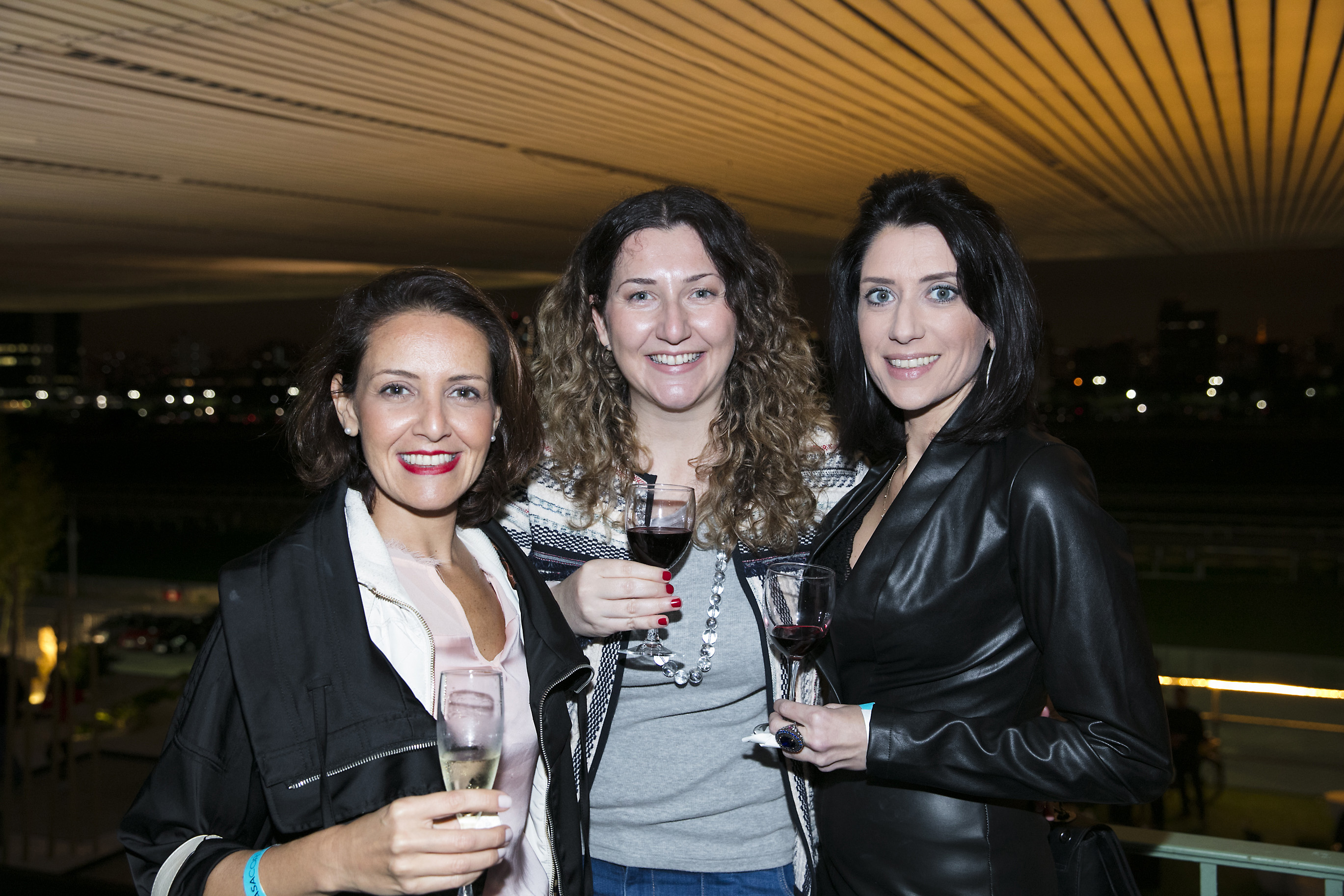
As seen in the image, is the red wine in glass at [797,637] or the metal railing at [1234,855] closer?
the red wine in glass at [797,637]

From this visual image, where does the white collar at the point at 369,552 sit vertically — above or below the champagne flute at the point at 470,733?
above

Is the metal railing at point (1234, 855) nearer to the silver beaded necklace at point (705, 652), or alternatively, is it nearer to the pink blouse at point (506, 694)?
the silver beaded necklace at point (705, 652)

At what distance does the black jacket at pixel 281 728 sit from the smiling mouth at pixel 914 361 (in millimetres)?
1088

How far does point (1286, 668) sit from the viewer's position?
43.9ft

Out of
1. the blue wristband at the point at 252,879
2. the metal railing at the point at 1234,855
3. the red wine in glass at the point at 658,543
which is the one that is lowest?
the metal railing at the point at 1234,855

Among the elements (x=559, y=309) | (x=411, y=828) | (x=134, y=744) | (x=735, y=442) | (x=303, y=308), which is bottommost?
(x=134, y=744)

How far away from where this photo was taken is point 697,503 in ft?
7.61

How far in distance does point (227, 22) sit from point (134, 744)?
17869mm

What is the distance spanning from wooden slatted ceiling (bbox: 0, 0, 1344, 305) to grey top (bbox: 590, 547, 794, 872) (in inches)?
122

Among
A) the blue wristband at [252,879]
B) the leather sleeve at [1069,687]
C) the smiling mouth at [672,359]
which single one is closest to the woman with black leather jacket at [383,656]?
the blue wristband at [252,879]

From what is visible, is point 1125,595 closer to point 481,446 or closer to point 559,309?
point 481,446

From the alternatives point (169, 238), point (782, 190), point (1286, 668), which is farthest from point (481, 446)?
point (1286, 668)

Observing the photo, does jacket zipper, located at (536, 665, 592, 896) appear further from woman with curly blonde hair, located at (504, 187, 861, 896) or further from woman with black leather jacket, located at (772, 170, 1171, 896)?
woman with black leather jacket, located at (772, 170, 1171, 896)

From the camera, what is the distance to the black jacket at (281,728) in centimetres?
151
